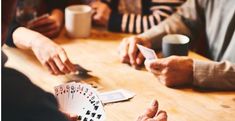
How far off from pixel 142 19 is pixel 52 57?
24.9 inches

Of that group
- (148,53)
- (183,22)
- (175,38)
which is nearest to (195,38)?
(183,22)

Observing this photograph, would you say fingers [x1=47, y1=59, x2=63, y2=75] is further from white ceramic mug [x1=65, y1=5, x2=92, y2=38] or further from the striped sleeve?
the striped sleeve

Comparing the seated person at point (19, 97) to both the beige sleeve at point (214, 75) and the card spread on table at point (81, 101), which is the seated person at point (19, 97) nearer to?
the card spread on table at point (81, 101)

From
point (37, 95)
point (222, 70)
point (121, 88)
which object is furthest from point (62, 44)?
point (37, 95)

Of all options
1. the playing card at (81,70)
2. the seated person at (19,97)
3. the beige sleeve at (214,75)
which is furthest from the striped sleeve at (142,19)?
the seated person at (19,97)

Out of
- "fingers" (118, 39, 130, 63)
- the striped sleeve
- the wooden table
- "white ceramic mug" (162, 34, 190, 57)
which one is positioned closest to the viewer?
the wooden table

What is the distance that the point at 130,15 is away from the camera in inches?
88.8

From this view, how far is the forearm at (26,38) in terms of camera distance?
186cm

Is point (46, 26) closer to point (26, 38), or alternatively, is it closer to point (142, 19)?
point (26, 38)

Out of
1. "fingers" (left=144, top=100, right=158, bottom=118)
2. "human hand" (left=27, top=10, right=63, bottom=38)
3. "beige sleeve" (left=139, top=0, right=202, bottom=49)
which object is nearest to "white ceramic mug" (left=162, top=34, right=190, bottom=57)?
"beige sleeve" (left=139, top=0, right=202, bottom=49)

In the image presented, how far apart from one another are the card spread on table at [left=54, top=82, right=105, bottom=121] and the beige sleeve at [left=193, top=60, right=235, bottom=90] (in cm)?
45

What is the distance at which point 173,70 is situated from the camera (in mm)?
1681

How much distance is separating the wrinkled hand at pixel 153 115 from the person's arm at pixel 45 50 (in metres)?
0.46

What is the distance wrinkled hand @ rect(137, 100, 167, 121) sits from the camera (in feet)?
4.33
